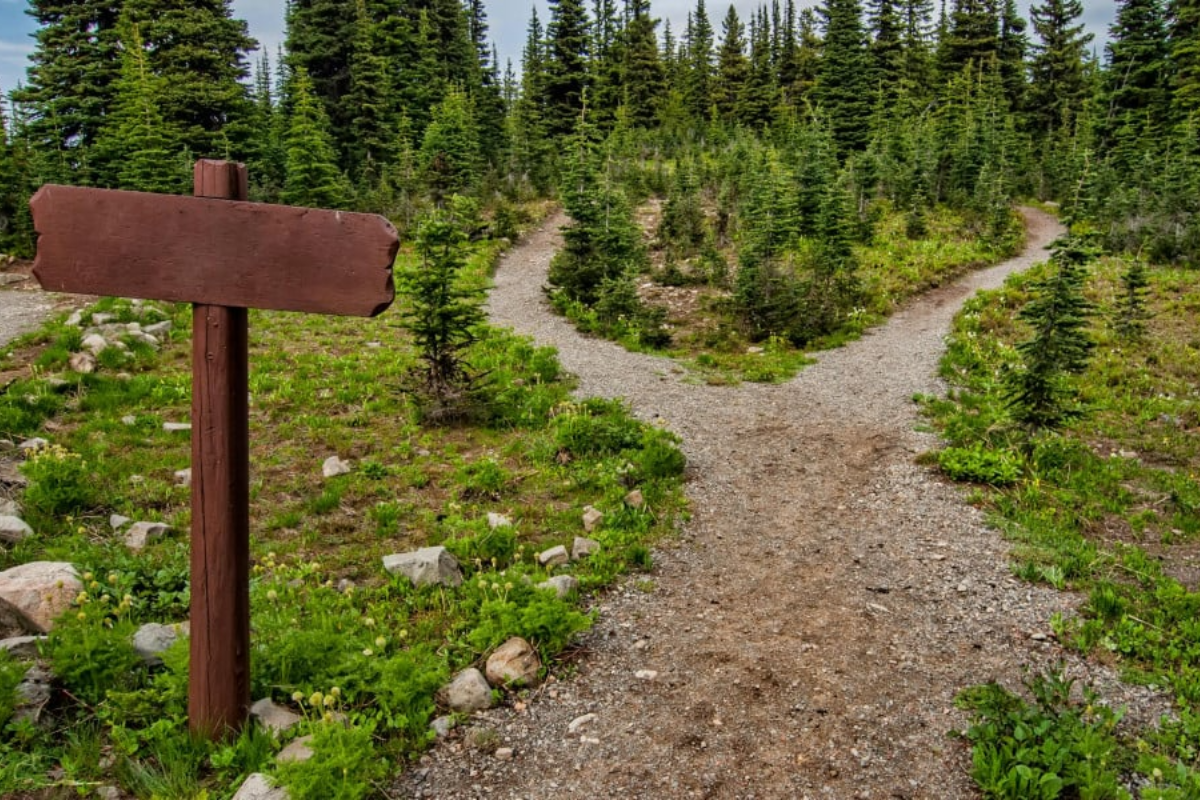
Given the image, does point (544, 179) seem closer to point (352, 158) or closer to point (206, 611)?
point (352, 158)

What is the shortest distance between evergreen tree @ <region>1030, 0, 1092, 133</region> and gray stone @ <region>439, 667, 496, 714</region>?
61.2 metres

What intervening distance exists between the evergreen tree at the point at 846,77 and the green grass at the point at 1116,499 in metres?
27.1

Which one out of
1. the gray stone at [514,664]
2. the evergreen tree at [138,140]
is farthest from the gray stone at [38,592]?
the evergreen tree at [138,140]

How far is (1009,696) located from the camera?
477cm

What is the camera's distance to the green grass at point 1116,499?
16.1 feet

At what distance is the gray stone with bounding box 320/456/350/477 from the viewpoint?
9219 millimetres

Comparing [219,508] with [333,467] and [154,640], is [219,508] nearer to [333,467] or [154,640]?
[154,640]

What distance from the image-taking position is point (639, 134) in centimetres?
4828

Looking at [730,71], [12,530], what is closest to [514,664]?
[12,530]

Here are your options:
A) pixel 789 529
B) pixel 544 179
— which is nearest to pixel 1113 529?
pixel 789 529

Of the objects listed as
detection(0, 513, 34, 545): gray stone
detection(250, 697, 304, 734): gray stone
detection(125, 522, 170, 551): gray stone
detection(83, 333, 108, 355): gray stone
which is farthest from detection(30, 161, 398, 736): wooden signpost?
detection(83, 333, 108, 355): gray stone

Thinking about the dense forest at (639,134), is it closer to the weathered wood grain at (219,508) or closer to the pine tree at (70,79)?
the pine tree at (70,79)

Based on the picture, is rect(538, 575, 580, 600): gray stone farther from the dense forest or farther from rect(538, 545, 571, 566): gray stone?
the dense forest

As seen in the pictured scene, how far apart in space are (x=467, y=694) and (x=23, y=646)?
302cm
